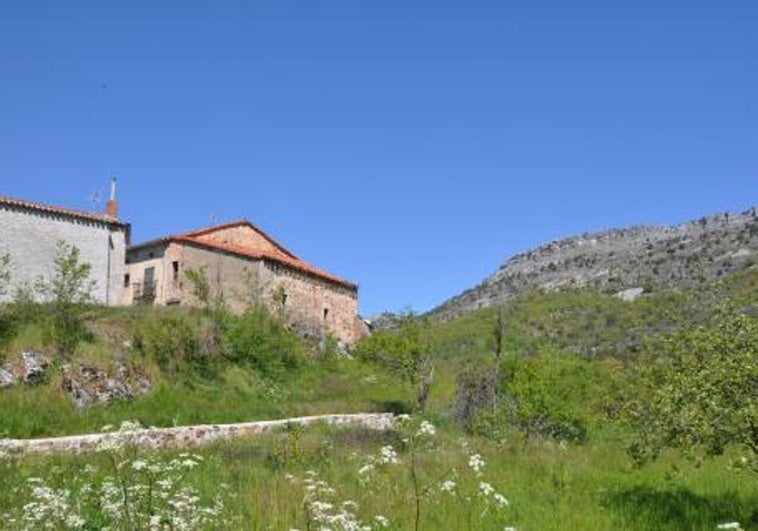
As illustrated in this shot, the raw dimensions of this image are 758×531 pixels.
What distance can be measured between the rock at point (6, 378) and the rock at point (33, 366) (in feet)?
1.19

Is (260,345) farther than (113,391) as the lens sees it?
Yes

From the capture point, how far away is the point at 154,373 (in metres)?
30.8

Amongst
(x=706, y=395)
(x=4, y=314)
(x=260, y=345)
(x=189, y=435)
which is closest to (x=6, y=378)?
(x=4, y=314)

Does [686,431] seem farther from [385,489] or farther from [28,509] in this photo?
[28,509]

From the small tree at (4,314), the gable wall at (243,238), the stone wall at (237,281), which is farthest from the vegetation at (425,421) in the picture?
the gable wall at (243,238)

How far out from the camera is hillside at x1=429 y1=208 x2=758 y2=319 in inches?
2734

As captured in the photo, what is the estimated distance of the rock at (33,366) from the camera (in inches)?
1073

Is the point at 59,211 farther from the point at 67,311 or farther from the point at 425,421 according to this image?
the point at 425,421

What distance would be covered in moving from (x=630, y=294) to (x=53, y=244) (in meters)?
48.9

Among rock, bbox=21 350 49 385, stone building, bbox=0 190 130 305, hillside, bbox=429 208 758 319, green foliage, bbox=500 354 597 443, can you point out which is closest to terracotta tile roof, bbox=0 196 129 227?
stone building, bbox=0 190 130 305

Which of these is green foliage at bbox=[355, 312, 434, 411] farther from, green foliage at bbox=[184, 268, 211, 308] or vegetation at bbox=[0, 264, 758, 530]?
green foliage at bbox=[184, 268, 211, 308]

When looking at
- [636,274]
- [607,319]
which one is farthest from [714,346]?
[636,274]

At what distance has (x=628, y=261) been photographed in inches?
3280

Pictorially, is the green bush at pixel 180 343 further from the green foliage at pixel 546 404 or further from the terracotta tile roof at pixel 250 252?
the green foliage at pixel 546 404
